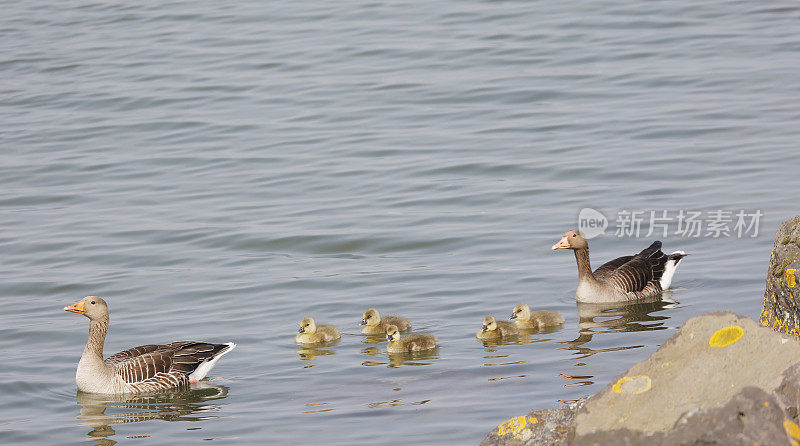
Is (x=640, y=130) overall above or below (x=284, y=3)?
below

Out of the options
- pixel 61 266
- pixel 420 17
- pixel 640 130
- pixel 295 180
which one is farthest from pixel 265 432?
pixel 420 17

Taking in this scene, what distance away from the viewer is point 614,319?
1230 cm

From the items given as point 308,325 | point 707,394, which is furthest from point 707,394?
point 308,325

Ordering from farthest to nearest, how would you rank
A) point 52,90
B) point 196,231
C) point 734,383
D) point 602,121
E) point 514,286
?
1. point 52,90
2. point 602,121
3. point 196,231
4. point 514,286
5. point 734,383

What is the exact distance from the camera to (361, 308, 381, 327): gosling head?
38.8ft

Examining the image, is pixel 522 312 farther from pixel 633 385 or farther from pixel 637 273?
pixel 633 385

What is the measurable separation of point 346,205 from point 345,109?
673cm

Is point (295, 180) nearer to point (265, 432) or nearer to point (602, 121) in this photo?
point (602, 121)

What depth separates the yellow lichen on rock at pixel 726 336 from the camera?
5023 mm

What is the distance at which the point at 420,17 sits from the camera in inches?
1265

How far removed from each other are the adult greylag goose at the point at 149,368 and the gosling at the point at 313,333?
96 cm

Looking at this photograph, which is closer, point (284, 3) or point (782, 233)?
point (782, 233)

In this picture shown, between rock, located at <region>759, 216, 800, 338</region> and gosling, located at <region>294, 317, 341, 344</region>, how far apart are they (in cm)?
541

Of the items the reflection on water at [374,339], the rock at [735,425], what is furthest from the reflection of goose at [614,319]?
the rock at [735,425]
